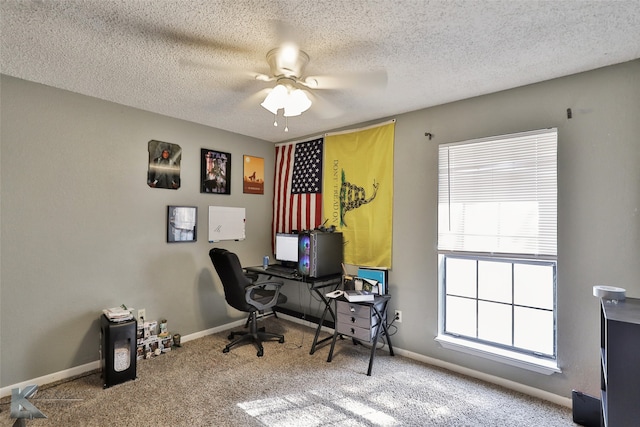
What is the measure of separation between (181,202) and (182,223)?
0.79ft

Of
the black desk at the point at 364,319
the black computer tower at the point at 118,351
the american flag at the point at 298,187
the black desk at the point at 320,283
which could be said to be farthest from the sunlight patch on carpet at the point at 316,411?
the american flag at the point at 298,187

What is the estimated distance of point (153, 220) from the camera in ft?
10.5

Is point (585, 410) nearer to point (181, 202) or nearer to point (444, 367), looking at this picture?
point (444, 367)

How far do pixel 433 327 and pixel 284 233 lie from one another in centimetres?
210

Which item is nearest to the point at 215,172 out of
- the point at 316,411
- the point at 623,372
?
the point at 316,411

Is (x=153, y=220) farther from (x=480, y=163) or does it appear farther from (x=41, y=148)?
(x=480, y=163)

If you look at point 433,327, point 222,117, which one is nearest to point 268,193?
point 222,117

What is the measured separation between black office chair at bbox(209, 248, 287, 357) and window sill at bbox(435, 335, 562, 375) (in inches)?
69.1

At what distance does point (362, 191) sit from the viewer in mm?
3443

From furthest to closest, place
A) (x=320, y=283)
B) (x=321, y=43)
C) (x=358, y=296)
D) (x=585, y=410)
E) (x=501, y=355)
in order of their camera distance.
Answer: (x=320, y=283)
(x=358, y=296)
(x=501, y=355)
(x=585, y=410)
(x=321, y=43)

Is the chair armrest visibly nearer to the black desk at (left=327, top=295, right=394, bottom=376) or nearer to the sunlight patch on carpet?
the black desk at (left=327, top=295, right=394, bottom=376)

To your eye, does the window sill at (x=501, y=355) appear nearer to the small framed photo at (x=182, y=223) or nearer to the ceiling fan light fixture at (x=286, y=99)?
the ceiling fan light fixture at (x=286, y=99)

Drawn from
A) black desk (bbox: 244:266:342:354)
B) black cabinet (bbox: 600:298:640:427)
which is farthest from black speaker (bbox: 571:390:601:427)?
black desk (bbox: 244:266:342:354)

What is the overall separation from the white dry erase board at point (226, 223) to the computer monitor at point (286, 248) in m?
0.51
